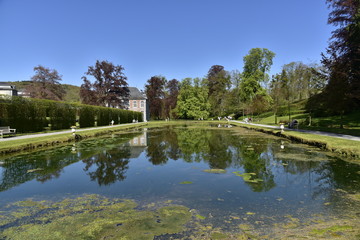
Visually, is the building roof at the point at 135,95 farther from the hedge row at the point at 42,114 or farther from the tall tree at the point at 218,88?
the hedge row at the point at 42,114

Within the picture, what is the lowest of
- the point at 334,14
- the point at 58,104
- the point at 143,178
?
the point at 143,178

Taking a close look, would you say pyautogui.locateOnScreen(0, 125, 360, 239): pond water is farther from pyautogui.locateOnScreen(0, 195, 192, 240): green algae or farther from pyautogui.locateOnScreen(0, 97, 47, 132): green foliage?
pyautogui.locateOnScreen(0, 97, 47, 132): green foliage

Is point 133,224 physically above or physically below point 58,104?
below

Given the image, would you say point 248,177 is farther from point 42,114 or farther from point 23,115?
point 42,114

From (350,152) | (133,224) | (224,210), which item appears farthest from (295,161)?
(133,224)

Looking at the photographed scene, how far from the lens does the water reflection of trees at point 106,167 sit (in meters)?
6.16

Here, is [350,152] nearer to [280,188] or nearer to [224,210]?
[280,188]

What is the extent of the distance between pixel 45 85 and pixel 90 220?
171ft

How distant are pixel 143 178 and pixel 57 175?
105 inches

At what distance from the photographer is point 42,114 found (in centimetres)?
1873

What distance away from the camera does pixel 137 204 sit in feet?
13.9

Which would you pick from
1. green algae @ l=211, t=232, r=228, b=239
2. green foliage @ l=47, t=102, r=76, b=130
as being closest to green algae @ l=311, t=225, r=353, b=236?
green algae @ l=211, t=232, r=228, b=239

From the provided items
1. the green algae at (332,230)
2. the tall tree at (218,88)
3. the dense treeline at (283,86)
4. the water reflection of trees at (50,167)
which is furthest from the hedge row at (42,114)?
the tall tree at (218,88)

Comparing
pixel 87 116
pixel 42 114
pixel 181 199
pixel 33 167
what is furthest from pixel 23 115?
pixel 181 199
